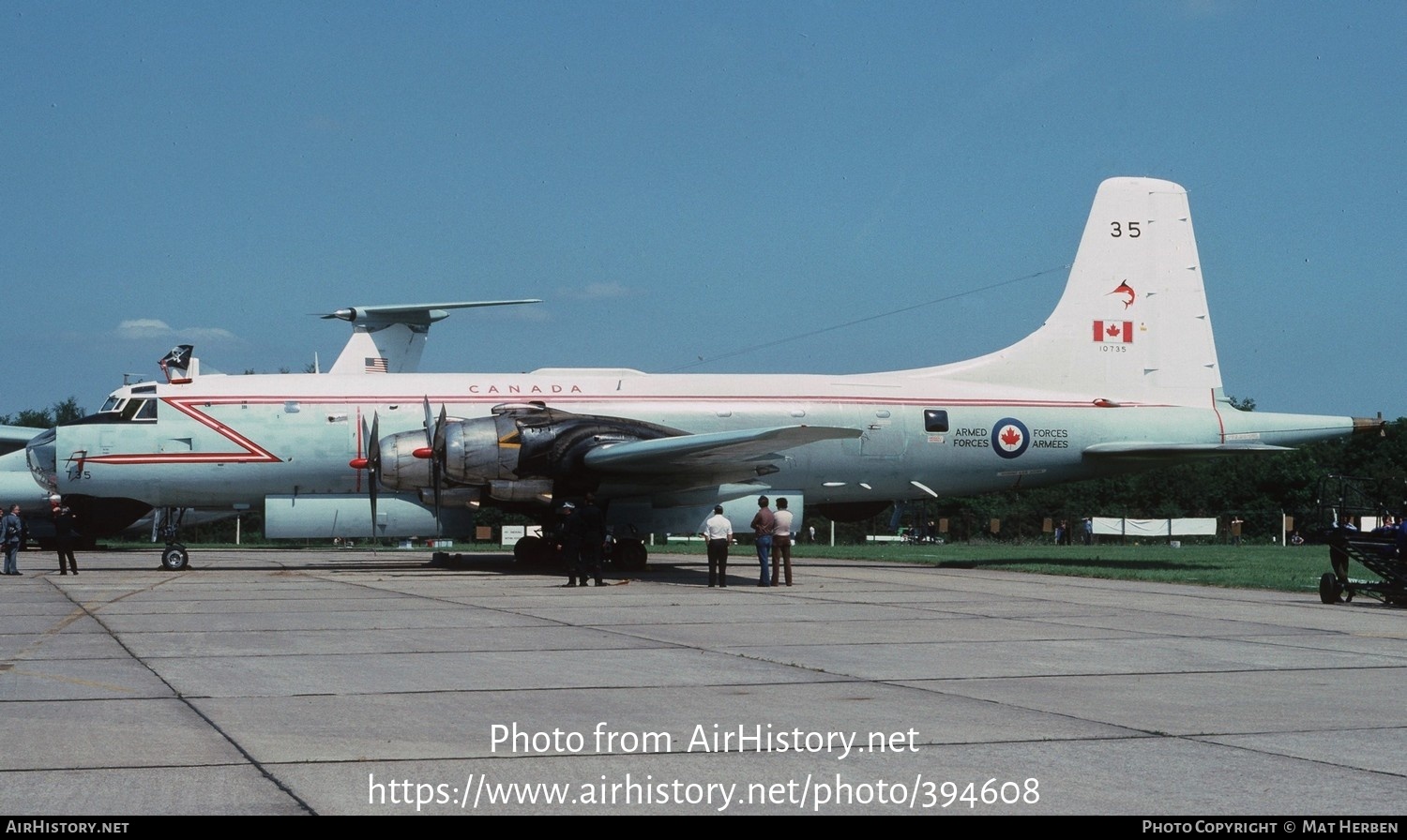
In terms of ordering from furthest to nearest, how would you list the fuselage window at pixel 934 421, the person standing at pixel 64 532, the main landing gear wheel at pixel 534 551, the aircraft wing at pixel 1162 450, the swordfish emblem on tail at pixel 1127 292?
1. the swordfish emblem on tail at pixel 1127 292
2. the fuselage window at pixel 934 421
3. the aircraft wing at pixel 1162 450
4. the main landing gear wheel at pixel 534 551
5. the person standing at pixel 64 532

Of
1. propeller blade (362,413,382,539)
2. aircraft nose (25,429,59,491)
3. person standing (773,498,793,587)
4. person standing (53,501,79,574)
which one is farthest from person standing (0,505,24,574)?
person standing (773,498,793,587)

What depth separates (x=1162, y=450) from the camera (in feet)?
98.1

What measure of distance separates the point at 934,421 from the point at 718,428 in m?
4.81

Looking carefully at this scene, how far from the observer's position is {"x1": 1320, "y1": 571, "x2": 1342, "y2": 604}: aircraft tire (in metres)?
19.6

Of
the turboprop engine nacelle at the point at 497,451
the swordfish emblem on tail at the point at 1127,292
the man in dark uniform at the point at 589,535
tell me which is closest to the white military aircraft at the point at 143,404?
the turboprop engine nacelle at the point at 497,451

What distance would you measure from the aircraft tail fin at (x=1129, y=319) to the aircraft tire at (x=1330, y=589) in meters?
11.9

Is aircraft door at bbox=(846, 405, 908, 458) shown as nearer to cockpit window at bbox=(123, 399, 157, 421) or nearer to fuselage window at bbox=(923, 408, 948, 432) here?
fuselage window at bbox=(923, 408, 948, 432)

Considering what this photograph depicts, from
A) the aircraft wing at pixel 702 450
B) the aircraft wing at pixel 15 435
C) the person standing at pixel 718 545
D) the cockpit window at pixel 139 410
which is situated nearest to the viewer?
the person standing at pixel 718 545

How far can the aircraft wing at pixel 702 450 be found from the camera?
78.6 ft

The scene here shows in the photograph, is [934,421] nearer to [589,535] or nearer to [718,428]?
[718,428]

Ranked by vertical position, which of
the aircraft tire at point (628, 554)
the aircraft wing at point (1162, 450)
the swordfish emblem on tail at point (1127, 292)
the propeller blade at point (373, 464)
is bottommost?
the aircraft tire at point (628, 554)

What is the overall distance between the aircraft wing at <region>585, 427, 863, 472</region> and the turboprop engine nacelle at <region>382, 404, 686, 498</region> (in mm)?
455

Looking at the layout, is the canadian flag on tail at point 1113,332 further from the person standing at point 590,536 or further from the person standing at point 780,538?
the person standing at point 590,536
